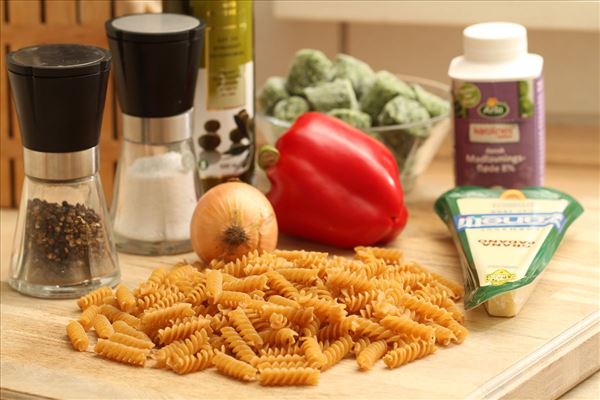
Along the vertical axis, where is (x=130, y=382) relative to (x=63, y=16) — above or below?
below

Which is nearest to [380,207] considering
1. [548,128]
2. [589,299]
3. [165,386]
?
[589,299]

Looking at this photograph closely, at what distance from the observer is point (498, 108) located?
5.14ft

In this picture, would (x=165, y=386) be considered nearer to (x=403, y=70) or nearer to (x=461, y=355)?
(x=461, y=355)

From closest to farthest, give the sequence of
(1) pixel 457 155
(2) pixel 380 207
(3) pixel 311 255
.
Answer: (3) pixel 311 255 → (2) pixel 380 207 → (1) pixel 457 155

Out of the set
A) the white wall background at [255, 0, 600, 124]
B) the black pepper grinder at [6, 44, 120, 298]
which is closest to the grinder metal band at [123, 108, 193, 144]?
the black pepper grinder at [6, 44, 120, 298]

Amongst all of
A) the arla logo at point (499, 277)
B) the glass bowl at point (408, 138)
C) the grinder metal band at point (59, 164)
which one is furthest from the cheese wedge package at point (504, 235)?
the grinder metal band at point (59, 164)

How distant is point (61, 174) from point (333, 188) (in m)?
0.36

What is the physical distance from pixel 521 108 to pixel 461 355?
453 millimetres

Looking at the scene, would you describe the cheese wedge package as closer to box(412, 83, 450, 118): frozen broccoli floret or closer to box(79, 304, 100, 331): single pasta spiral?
box(412, 83, 450, 118): frozen broccoli floret

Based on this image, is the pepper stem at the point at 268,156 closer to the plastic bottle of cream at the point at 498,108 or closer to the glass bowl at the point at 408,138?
the glass bowl at the point at 408,138

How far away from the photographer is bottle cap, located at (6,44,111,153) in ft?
4.11

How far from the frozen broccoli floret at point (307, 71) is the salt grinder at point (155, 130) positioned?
0.24 m

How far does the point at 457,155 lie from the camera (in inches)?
63.9

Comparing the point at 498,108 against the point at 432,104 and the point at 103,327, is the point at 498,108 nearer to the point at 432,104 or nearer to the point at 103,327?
the point at 432,104
